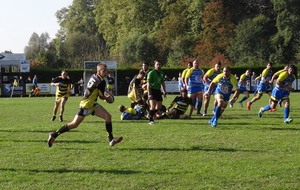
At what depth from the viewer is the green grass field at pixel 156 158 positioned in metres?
7.39

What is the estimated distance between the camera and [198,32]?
6556 cm

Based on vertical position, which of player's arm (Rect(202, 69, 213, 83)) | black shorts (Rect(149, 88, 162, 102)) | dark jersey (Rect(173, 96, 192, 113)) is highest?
player's arm (Rect(202, 69, 213, 83))

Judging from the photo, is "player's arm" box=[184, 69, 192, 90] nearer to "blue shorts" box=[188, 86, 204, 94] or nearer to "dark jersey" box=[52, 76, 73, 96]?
"blue shorts" box=[188, 86, 204, 94]

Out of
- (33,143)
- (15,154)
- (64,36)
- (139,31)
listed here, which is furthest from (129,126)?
(64,36)

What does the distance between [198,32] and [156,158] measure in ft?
188

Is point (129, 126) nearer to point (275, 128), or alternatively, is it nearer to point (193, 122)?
point (193, 122)

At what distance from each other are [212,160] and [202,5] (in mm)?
56690

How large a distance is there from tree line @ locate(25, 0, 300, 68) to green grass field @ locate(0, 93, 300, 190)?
44963 millimetres

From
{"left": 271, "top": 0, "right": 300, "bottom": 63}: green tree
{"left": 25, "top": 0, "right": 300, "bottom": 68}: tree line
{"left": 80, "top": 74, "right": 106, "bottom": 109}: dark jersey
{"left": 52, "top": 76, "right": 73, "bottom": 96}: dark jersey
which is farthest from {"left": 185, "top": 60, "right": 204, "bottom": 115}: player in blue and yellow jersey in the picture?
{"left": 271, "top": 0, "right": 300, "bottom": 63}: green tree

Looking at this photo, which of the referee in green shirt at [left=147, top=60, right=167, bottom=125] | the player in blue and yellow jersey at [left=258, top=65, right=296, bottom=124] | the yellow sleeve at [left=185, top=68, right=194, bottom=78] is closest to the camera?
the player in blue and yellow jersey at [left=258, top=65, right=296, bottom=124]

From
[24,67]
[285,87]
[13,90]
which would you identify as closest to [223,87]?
[285,87]

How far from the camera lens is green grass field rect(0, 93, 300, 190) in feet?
24.3

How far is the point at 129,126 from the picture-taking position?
14516 mm

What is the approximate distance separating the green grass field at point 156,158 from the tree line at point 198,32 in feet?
148
